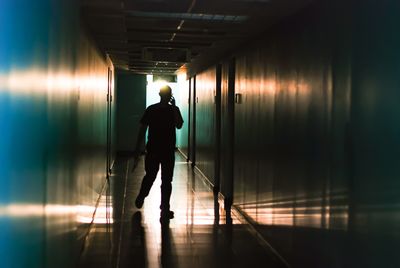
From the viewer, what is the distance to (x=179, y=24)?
19.4 feet

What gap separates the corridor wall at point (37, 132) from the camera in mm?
1736

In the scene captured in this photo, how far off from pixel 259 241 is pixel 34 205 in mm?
3669

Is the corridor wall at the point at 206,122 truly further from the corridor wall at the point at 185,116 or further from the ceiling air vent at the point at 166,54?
the corridor wall at the point at 185,116

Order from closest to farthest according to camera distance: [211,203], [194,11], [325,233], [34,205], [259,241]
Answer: [34,205], [325,233], [194,11], [259,241], [211,203]

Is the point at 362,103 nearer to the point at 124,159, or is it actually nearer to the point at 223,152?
the point at 223,152

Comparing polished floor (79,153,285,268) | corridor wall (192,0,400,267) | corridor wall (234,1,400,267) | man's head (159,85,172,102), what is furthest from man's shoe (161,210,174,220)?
man's head (159,85,172,102)

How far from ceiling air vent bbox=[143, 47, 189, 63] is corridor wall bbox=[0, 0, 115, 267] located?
13.8ft

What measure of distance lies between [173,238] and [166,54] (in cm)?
368

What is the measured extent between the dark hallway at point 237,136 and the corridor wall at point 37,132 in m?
0.01

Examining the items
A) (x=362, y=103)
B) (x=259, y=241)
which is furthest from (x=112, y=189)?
(x=362, y=103)

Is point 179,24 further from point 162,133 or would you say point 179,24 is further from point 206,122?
point 206,122

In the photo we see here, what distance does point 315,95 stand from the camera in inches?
156

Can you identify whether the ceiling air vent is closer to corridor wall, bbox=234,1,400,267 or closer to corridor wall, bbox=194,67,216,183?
corridor wall, bbox=194,67,216,183

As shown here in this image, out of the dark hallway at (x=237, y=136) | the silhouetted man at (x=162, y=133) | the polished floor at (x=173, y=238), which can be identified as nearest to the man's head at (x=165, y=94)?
the silhouetted man at (x=162, y=133)
